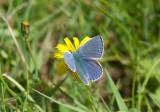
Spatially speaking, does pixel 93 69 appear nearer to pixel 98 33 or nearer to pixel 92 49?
pixel 92 49

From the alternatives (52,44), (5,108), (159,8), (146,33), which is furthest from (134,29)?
(5,108)

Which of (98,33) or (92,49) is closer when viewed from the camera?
(92,49)

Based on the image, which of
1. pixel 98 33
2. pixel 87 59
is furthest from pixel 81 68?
pixel 98 33

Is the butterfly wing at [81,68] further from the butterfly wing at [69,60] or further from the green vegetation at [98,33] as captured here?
the green vegetation at [98,33]

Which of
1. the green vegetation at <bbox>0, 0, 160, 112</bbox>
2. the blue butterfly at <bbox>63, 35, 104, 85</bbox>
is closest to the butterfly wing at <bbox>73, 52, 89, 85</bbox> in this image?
the blue butterfly at <bbox>63, 35, 104, 85</bbox>

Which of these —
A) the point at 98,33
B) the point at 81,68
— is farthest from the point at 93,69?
the point at 98,33

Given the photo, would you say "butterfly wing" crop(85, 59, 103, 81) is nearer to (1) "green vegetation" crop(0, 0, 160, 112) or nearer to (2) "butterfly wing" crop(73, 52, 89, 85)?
(2) "butterfly wing" crop(73, 52, 89, 85)
